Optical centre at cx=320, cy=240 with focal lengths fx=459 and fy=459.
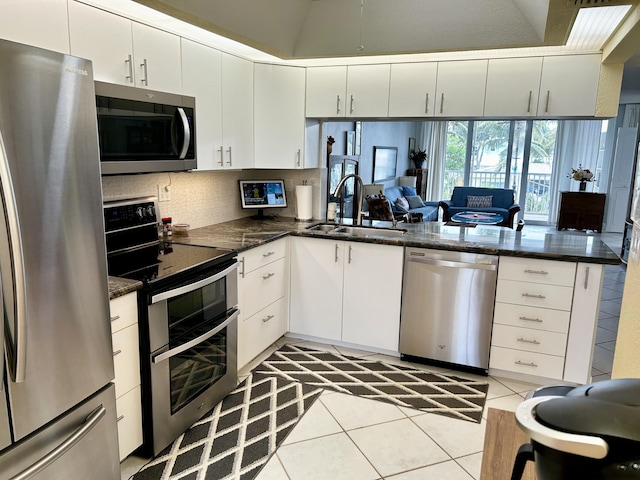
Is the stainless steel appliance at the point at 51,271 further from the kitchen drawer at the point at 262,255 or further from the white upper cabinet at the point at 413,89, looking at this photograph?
the white upper cabinet at the point at 413,89

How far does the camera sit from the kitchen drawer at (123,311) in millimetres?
1946

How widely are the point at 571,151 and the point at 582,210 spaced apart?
5.83 ft

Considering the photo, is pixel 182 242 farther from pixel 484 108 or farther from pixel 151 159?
pixel 484 108

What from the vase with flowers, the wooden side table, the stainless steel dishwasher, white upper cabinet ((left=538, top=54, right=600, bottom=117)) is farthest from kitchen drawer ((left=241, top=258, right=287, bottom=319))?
the vase with flowers

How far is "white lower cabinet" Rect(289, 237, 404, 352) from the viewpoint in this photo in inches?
130

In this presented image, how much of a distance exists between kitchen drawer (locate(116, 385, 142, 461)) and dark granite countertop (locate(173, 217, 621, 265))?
1.05 meters

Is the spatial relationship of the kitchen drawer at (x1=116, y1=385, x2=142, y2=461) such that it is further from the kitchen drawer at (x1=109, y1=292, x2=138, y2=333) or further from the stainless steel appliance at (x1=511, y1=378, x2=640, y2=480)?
the stainless steel appliance at (x1=511, y1=378, x2=640, y2=480)

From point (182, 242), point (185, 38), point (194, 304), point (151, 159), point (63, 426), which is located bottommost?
point (63, 426)

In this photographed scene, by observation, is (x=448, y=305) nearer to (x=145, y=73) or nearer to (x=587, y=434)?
(x=145, y=73)

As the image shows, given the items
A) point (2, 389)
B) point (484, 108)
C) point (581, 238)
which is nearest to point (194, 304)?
point (2, 389)

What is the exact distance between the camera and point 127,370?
2.06 m

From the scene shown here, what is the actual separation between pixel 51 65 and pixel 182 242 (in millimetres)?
1668

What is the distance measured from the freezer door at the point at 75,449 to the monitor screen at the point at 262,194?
2.32 m

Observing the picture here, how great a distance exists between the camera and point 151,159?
97.6 inches
